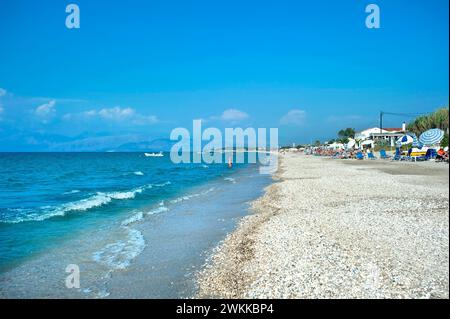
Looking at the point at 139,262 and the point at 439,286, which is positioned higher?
the point at 439,286

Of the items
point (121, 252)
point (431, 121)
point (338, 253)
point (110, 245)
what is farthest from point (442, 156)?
point (431, 121)

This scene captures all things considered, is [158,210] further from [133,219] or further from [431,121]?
[431,121]

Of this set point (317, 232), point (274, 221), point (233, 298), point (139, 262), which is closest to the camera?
point (233, 298)

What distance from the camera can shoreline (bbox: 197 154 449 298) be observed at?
255 inches

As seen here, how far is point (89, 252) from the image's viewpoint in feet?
36.3

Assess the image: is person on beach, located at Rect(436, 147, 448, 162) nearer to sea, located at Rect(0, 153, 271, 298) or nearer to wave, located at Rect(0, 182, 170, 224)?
sea, located at Rect(0, 153, 271, 298)

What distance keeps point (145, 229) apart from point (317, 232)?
688cm

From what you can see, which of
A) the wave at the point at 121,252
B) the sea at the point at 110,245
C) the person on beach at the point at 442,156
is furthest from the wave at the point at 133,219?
the person on beach at the point at 442,156

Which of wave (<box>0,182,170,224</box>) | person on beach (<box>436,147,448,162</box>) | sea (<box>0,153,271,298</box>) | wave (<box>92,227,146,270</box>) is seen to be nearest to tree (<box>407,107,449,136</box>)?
person on beach (<box>436,147,448,162</box>)

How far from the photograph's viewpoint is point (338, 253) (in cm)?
831

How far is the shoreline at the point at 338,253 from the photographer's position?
649 centimetres
